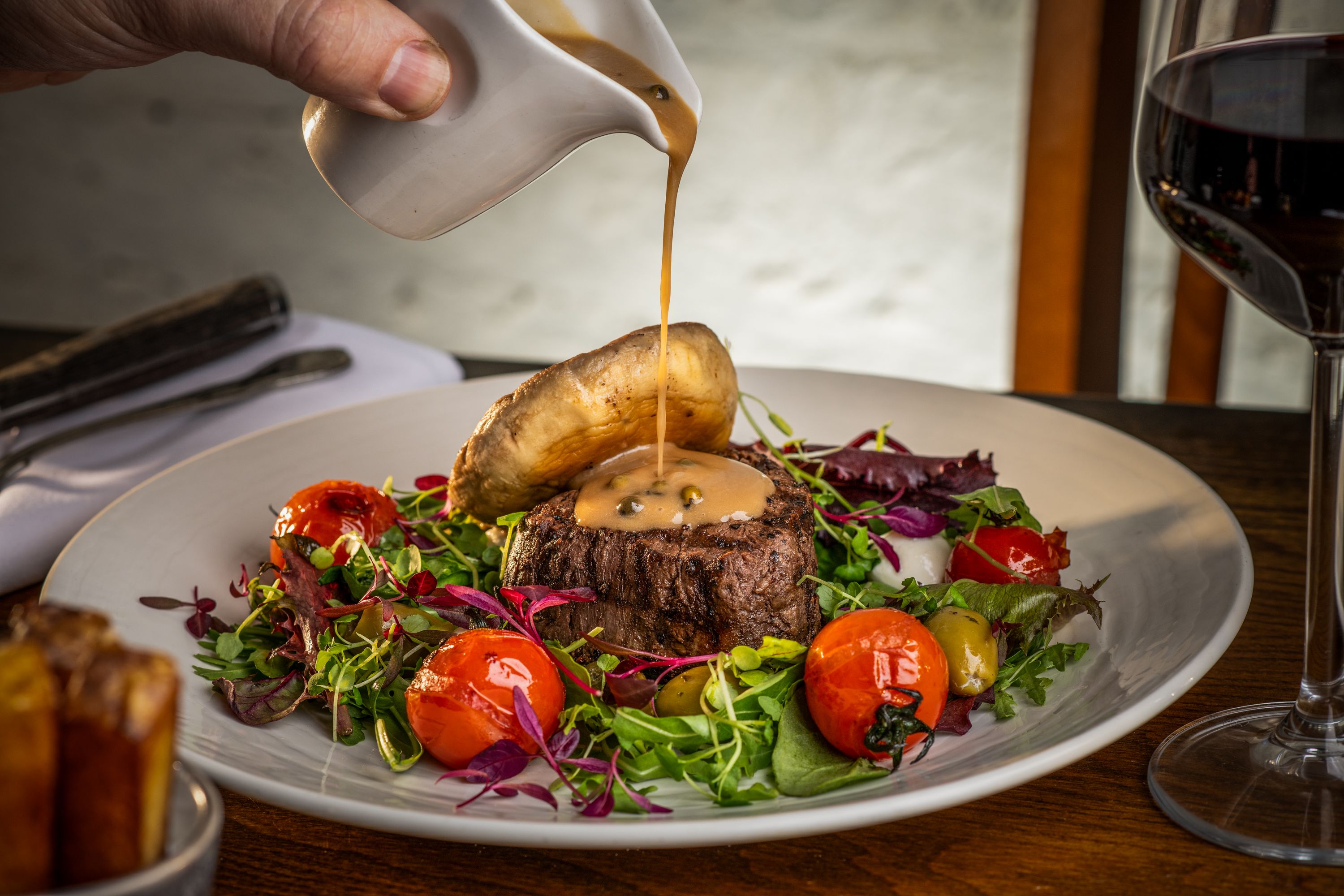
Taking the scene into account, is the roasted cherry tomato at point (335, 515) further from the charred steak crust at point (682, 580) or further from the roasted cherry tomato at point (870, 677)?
the roasted cherry tomato at point (870, 677)

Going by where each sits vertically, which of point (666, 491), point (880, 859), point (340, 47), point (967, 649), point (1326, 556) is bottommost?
point (880, 859)

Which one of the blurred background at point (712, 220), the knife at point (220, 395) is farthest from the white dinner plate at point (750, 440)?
the blurred background at point (712, 220)

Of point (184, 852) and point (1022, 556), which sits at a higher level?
Result: point (184, 852)

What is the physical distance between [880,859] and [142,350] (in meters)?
2.67

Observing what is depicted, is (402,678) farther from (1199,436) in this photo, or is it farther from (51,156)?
(51,156)

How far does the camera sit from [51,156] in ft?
25.8

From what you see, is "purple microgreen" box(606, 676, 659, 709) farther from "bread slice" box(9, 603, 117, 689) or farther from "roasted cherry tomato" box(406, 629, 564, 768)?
"bread slice" box(9, 603, 117, 689)

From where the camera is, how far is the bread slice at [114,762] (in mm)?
683

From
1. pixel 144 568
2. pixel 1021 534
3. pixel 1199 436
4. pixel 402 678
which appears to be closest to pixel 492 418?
pixel 402 678

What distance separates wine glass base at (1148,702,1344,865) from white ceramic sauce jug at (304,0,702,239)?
114cm

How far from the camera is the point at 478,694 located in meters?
1.56

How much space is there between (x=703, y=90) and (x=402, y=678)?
5.77m

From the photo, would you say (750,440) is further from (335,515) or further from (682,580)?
(335,515)

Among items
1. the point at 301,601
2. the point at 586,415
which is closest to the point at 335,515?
the point at 301,601
